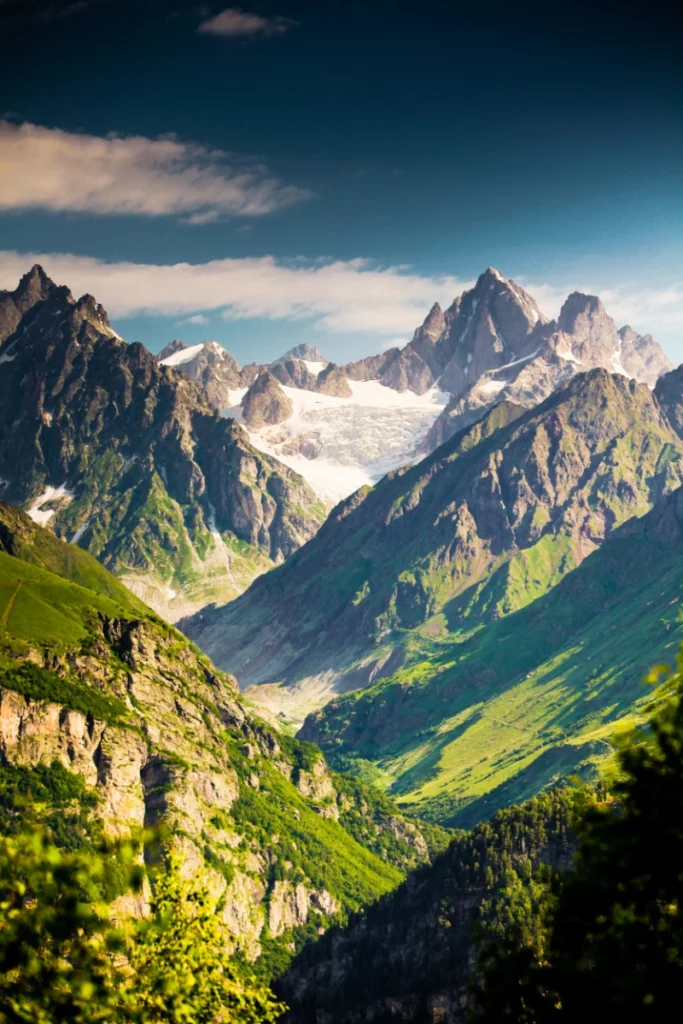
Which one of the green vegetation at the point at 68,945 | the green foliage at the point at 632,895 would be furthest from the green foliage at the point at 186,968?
the green foliage at the point at 632,895

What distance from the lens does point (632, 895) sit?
104 feet

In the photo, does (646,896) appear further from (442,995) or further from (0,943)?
(442,995)

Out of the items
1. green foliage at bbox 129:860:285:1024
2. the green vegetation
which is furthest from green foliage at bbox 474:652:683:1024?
the green vegetation

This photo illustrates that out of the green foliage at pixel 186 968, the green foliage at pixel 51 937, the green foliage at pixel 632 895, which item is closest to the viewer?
the green foliage at pixel 632 895

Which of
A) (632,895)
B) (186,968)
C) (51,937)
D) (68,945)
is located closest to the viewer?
(632,895)

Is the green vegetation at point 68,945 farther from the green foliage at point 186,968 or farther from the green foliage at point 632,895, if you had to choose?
the green foliage at point 632,895

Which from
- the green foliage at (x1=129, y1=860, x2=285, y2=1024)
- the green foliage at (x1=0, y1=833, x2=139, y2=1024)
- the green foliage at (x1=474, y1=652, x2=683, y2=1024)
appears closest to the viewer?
the green foliage at (x1=474, y1=652, x2=683, y2=1024)

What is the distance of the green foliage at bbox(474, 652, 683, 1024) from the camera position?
30375 millimetres

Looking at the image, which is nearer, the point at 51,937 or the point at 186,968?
the point at 51,937

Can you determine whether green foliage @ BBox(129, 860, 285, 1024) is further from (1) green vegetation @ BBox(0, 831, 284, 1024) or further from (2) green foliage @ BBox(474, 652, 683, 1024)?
(2) green foliage @ BBox(474, 652, 683, 1024)

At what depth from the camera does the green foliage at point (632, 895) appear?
3038cm

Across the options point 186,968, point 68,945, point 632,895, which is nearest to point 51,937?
point 68,945

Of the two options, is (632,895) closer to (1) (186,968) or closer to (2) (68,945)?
(1) (186,968)

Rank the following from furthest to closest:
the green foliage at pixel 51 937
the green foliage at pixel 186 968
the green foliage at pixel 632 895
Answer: the green foliage at pixel 186 968 < the green foliage at pixel 51 937 < the green foliage at pixel 632 895
